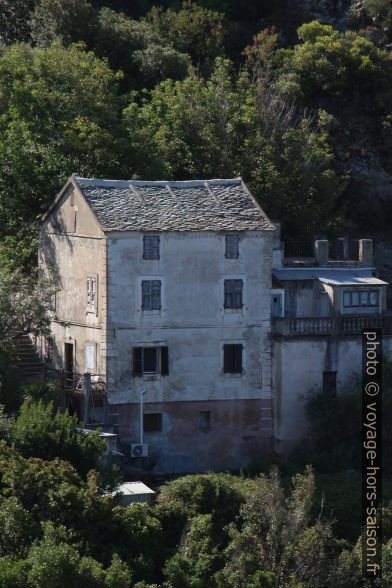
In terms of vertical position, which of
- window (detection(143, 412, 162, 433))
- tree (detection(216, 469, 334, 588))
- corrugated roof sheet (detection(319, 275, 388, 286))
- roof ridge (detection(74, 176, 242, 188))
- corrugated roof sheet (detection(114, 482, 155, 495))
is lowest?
tree (detection(216, 469, 334, 588))

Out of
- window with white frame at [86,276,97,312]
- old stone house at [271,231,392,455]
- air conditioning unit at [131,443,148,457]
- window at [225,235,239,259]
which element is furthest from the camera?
old stone house at [271,231,392,455]

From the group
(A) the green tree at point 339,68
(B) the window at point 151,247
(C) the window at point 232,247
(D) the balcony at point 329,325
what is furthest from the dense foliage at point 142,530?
(A) the green tree at point 339,68

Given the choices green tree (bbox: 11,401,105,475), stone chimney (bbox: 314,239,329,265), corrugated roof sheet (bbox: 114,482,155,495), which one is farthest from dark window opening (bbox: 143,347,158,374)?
stone chimney (bbox: 314,239,329,265)

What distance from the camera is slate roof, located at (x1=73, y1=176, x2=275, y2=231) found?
59.6m

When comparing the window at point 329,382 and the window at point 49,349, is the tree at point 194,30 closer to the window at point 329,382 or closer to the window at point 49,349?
the window at point 49,349

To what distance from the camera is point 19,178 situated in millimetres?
65438

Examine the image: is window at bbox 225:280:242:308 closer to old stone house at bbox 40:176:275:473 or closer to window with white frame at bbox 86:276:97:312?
old stone house at bbox 40:176:275:473

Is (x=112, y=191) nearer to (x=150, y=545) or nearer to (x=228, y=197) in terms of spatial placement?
Result: (x=228, y=197)

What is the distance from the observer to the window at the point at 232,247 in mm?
60156

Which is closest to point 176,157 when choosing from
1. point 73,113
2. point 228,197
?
point 73,113

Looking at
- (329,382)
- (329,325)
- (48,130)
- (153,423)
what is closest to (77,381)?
(153,423)

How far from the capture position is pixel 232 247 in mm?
60219

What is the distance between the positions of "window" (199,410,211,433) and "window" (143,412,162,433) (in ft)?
5.01

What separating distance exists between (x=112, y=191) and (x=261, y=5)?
116 feet
